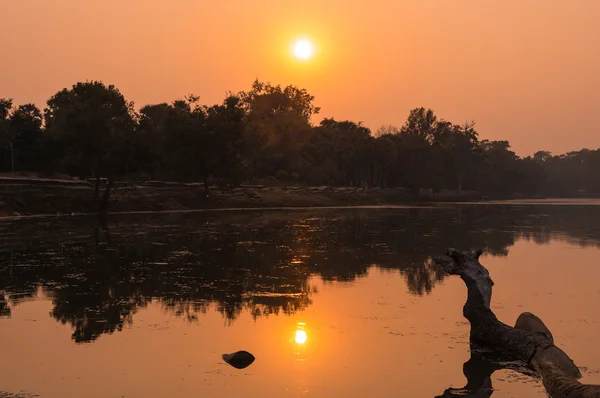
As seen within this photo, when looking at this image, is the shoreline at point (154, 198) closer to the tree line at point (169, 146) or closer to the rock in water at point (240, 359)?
the tree line at point (169, 146)

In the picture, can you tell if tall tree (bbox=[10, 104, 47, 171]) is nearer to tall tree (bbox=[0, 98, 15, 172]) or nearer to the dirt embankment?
tall tree (bbox=[0, 98, 15, 172])

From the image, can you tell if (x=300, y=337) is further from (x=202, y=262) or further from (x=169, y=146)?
(x=169, y=146)

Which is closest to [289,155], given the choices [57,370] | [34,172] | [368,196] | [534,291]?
[368,196]

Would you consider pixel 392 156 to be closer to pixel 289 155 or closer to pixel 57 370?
pixel 289 155

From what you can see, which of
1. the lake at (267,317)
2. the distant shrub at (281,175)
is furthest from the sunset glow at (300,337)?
the distant shrub at (281,175)

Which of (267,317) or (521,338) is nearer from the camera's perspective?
(521,338)

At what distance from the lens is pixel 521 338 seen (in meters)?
16.6

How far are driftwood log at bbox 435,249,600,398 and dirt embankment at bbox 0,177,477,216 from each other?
71.0m

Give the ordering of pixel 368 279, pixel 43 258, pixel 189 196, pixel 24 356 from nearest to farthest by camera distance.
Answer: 1. pixel 24 356
2. pixel 368 279
3. pixel 43 258
4. pixel 189 196

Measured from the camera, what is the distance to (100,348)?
58.2 feet

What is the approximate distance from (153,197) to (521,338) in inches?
3528

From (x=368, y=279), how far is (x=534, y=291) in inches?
287

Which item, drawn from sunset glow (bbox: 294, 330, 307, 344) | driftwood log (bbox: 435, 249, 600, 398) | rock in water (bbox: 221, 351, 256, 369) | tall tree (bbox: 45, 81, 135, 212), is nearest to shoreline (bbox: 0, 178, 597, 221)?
tall tree (bbox: 45, 81, 135, 212)

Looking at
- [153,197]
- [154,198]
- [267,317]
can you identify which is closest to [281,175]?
[153,197]
